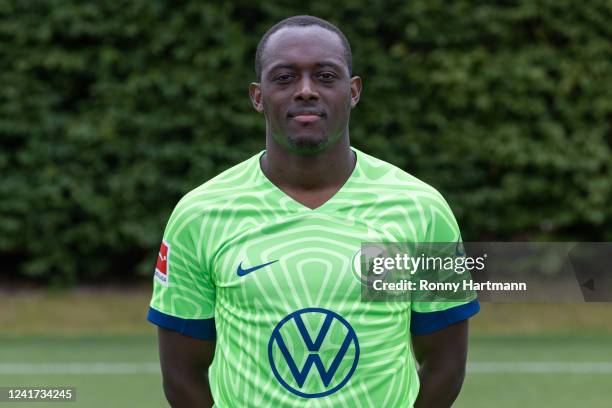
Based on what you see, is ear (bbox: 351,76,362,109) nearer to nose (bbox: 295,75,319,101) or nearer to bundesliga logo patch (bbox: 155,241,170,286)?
nose (bbox: 295,75,319,101)

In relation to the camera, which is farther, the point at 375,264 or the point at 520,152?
the point at 520,152

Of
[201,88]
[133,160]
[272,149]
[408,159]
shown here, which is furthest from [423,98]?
[272,149]

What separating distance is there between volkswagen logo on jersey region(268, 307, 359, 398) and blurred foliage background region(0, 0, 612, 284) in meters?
8.88

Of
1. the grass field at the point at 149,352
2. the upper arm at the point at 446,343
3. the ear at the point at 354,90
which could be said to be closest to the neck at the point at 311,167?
the ear at the point at 354,90

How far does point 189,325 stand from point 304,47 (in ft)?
2.79

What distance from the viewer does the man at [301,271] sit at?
3.07m

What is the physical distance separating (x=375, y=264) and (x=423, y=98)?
362 inches

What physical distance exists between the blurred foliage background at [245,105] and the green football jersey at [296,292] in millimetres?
8661

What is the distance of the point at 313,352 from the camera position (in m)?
3.06

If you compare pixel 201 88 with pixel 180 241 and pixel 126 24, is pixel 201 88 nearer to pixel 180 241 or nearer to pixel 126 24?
pixel 126 24

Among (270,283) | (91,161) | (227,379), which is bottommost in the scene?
(227,379)

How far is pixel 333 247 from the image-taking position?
3.14 m
